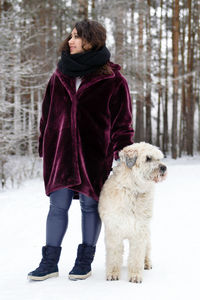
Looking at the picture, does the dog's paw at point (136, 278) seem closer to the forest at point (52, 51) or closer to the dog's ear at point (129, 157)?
the dog's ear at point (129, 157)

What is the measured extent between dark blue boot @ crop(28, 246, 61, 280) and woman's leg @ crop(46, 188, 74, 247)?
0.17 feet

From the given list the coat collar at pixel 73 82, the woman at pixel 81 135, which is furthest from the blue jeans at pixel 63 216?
the coat collar at pixel 73 82

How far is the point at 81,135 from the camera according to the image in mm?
Answer: 3119

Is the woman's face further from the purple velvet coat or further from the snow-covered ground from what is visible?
the snow-covered ground

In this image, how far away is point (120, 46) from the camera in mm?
12758

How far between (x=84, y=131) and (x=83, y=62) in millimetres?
569

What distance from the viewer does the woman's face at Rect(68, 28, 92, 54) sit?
123 inches

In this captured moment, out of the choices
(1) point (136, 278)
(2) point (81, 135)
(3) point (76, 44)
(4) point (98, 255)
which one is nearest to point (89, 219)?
(1) point (136, 278)

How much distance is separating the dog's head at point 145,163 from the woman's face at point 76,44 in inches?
37.1

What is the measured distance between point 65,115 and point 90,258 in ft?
4.11

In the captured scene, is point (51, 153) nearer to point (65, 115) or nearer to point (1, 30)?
point (65, 115)

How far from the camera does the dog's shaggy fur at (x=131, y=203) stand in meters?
2.95

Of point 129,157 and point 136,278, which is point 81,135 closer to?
point 129,157

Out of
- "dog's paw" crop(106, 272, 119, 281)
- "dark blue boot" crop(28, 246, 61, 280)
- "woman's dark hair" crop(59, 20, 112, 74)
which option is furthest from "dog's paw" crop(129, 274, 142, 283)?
"woman's dark hair" crop(59, 20, 112, 74)
